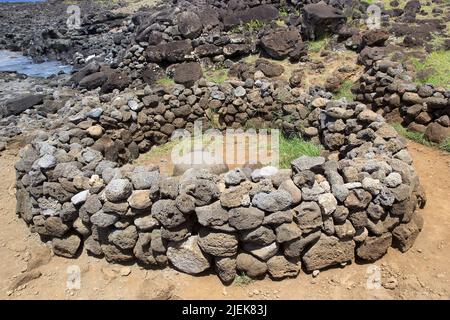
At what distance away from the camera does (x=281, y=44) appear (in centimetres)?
1317

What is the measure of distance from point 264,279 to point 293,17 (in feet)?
37.3

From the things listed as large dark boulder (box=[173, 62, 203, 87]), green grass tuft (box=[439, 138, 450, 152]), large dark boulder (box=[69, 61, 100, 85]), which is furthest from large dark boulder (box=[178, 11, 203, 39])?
green grass tuft (box=[439, 138, 450, 152])

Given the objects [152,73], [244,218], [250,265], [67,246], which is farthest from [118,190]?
[152,73]

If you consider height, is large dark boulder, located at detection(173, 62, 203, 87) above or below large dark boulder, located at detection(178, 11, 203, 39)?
below

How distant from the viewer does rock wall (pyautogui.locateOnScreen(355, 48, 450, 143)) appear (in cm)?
905

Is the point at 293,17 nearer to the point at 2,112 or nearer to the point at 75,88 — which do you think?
the point at 75,88

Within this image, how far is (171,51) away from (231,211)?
30.5ft

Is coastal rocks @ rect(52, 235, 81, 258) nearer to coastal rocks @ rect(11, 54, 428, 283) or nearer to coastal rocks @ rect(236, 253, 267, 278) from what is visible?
coastal rocks @ rect(11, 54, 428, 283)

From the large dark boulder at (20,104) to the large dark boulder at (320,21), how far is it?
9243mm

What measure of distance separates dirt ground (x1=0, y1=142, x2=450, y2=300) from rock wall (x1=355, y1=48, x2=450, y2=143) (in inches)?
125

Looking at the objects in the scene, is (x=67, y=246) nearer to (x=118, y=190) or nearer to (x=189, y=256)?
(x=118, y=190)

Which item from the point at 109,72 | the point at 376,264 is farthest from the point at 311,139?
the point at 109,72

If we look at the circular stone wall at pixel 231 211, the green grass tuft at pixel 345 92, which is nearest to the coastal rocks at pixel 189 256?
the circular stone wall at pixel 231 211

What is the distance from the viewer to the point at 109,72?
48.3 ft
